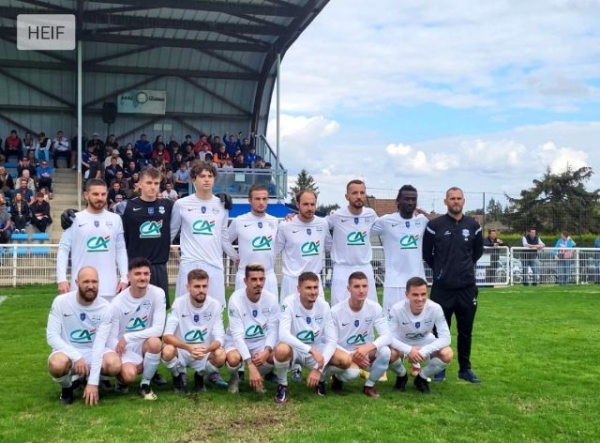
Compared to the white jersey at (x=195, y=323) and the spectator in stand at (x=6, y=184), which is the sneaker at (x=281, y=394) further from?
the spectator in stand at (x=6, y=184)

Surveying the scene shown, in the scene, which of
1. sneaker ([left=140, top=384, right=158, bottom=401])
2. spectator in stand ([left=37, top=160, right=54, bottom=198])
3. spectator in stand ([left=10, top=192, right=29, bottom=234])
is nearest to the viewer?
sneaker ([left=140, top=384, right=158, bottom=401])

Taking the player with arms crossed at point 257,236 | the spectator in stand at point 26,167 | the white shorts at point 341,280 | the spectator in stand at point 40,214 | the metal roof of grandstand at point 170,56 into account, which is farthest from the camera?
the spectator in stand at point 26,167

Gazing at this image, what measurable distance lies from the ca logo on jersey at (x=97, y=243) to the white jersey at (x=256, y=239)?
139 centimetres

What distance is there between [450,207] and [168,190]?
13302 mm

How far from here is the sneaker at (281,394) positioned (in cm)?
591

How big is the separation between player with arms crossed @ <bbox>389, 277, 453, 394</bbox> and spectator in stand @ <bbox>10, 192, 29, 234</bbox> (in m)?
13.1

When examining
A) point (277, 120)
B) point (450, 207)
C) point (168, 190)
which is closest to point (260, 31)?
point (277, 120)

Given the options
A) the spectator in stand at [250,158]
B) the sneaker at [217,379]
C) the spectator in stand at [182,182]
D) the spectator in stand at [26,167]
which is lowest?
the sneaker at [217,379]

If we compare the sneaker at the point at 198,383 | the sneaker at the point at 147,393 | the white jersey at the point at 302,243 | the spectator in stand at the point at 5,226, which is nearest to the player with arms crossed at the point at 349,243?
the white jersey at the point at 302,243

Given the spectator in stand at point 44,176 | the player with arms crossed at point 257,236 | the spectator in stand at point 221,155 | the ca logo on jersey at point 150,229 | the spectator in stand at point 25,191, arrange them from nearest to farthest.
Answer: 1. the ca logo on jersey at point 150,229
2. the player with arms crossed at point 257,236
3. the spectator in stand at point 25,191
4. the spectator in stand at point 44,176
5. the spectator in stand at point 221,155

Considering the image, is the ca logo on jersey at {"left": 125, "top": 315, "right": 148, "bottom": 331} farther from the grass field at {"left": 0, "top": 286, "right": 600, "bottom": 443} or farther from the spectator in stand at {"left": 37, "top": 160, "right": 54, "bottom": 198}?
the spectator in stand at {"left": 37, "top": 160, "right": 54, "bottom": 198}

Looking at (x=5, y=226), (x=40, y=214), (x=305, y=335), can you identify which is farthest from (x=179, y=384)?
(x=40, y=214)

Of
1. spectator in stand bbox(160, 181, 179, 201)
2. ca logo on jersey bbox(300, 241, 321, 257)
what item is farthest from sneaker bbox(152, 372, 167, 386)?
spectator in stand bbox(160, 181, 179, 201)

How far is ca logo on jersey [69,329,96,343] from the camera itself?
19.4 feet
